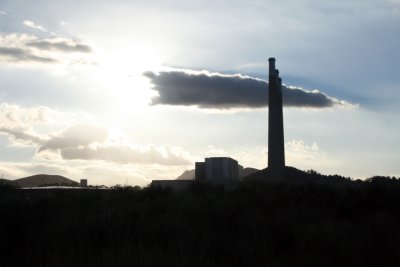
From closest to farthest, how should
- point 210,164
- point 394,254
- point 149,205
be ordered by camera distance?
point 394,254
point 149,205
point 210,164

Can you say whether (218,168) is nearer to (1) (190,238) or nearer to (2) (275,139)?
(2) (275,139)

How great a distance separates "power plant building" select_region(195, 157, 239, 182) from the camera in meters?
88.8

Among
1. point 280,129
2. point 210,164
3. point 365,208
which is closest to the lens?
point 365,208

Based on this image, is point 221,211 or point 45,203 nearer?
point 221,211

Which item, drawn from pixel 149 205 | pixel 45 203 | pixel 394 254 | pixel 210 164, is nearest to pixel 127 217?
pixel 149 205

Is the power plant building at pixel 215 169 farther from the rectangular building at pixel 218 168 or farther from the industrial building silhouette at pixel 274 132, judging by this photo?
the industrial building silhouette at pixel 274 132

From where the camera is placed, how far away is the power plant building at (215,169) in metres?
88.8

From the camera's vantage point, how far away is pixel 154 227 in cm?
1512

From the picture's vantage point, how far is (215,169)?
8938 centimetres

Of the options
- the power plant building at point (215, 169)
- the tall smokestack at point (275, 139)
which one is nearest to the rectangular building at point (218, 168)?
the power plant building at point (215, 169)

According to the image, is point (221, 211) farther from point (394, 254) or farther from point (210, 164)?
point (210, 164)

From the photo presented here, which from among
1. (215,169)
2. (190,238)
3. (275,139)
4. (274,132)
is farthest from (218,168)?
(190,238)

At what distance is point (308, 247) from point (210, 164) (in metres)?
77.1

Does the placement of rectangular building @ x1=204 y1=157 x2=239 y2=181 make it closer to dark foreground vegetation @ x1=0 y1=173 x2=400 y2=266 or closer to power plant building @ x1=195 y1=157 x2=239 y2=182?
power plant building @ x1=195 y1=157 x2=239 y2=182
